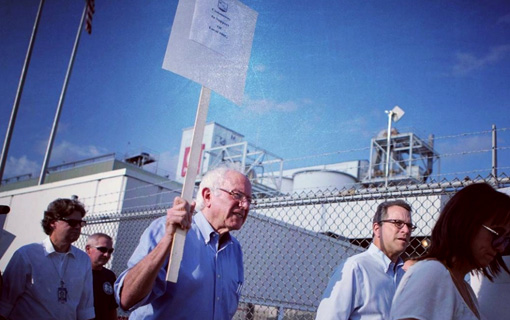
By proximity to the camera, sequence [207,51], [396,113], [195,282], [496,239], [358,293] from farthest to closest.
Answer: [396,113]
[358,293]
[195,282]
[207,51]
[496,239]

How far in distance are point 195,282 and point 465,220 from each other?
4.77 feet

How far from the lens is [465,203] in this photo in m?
1.94

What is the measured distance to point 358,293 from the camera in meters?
2.94

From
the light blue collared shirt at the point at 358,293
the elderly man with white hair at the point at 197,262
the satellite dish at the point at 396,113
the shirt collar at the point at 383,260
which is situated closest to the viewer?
the elderly man with white hair at the point at 197,262

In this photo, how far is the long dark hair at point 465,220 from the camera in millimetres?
1892

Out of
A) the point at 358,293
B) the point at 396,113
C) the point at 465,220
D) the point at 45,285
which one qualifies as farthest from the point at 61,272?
the point at 396,113

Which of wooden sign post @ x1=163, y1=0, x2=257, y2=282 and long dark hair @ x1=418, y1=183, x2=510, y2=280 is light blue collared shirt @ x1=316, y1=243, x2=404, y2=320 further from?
wooden sign post @ x1=163, y1=0, x2=257, y2=282

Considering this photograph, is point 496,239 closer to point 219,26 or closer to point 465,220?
point 465,220

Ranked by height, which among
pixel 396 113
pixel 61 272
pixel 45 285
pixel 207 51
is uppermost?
pixel 396 113

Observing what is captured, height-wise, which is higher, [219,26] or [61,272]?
[219,26]

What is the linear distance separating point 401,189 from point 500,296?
4.75 ft

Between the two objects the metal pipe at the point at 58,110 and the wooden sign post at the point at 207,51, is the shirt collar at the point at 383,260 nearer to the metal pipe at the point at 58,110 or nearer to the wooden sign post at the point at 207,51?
the wooden sign post at the point at 207,51

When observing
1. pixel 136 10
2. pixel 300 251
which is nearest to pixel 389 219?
pixel 300 251

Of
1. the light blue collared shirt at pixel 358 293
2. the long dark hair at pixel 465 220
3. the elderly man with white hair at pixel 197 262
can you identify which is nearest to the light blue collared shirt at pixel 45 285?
the elderly man with white hair at pixel 197 262
